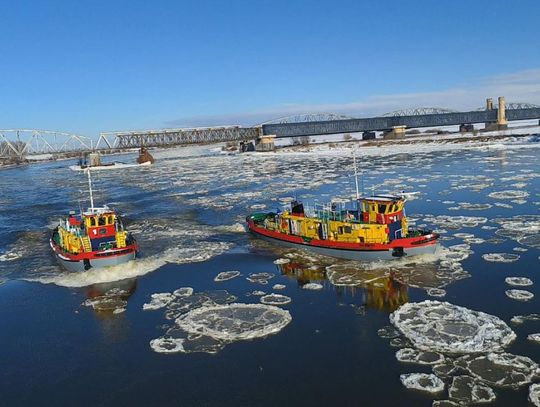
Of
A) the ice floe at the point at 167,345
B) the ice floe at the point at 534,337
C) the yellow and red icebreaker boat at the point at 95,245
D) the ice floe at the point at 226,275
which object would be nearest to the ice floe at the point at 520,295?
the ice floe at the point at 534,337

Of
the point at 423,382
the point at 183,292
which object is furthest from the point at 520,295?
the point at 183,292

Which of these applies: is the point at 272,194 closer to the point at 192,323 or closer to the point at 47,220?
the point at 47,220

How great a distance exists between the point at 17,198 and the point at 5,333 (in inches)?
2557

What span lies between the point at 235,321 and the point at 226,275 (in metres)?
7.49

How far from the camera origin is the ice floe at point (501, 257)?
27617 mm

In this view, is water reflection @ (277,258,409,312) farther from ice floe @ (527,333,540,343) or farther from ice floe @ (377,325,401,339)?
ice floe @ (527,333,540,343)

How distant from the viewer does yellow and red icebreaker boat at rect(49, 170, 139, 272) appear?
30406 mm

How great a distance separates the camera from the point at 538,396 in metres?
14.6

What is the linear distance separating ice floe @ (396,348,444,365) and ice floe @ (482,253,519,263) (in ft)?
40.9

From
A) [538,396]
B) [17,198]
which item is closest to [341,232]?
[538,396]

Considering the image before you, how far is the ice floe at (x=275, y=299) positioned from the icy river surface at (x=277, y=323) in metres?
0.15

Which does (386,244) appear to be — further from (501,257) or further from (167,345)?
(167,345)

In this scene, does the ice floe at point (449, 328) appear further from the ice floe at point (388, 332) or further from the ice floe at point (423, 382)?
the ice floe at point (423, 382)

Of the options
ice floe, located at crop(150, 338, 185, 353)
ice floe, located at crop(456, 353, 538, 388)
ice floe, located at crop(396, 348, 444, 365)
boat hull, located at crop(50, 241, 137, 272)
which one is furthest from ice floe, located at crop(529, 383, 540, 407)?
boat hull, located at crop(50, 241, 137, 272)
